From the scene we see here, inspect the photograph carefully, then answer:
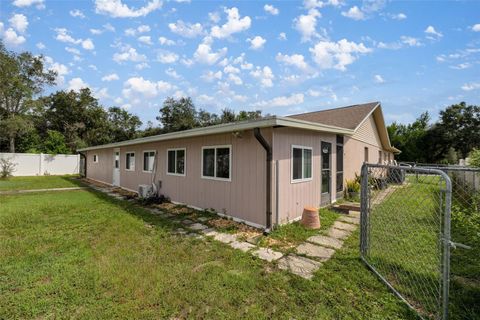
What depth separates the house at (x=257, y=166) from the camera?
16.3ft

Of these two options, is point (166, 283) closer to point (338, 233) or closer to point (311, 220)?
point (311, 220)

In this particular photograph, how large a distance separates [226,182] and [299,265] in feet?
9.56

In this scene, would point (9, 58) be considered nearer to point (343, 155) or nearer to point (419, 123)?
point (343, 155)

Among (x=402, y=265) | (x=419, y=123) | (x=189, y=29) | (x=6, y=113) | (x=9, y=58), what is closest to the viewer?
(x=402, y=265)

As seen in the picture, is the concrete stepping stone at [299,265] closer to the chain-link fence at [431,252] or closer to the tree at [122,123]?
the chain-link fence at [431,252]

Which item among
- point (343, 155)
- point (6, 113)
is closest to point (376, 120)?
point (343, 155)

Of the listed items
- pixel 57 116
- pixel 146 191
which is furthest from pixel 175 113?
pixel 146 191

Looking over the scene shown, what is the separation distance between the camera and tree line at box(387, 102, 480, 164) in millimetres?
25234

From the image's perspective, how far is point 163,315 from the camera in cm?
239

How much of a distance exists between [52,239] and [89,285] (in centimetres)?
237

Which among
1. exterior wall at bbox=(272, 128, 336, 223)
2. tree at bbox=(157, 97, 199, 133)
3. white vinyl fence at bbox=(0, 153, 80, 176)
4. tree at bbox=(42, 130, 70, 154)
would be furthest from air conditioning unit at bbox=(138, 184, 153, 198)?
tree at bbox=(157, 97, 199, 133)

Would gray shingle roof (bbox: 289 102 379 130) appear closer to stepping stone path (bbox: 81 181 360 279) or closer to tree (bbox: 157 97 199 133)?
stepping stone path (bbox: 81 181 360 279)

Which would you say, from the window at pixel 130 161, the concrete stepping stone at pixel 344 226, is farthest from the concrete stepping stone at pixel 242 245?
the window at pixel 130 161

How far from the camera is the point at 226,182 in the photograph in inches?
232
